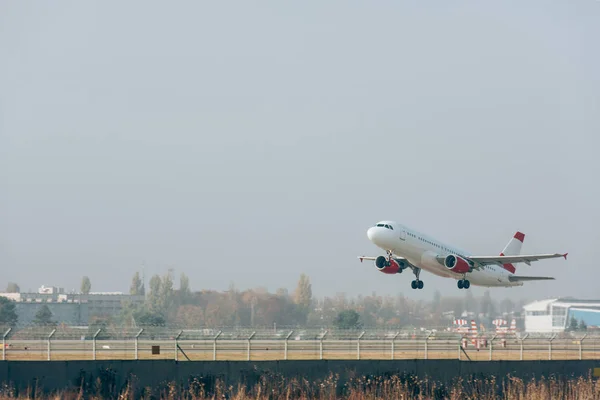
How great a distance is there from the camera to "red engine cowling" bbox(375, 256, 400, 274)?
74.9 meters

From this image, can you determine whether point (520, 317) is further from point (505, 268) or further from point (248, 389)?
point (248, 389)

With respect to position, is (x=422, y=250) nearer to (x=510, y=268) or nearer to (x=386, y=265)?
(x=386, y=265)

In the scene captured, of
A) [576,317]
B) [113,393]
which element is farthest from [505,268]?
[113,393]

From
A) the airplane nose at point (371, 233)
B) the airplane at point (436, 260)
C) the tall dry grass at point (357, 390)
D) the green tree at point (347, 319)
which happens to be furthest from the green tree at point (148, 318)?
the tall dry grass at point (357, 390)

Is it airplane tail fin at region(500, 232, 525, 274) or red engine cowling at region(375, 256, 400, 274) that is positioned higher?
airplane tail fin at region(500, 232, 525, 274)

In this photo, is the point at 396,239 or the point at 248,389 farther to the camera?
the point at 396,239

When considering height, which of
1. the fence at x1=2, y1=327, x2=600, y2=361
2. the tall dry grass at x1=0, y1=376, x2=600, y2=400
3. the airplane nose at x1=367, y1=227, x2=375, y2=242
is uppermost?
the airplane nose at x1=367, y1=227, x2=375, y2=242

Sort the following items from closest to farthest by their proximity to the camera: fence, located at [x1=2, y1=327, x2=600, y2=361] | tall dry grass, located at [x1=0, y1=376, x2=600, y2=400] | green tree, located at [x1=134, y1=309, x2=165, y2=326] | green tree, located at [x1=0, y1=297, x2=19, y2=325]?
tall dry grass, located at [x1=0, y1=376, x2=600, y2=400] < fence, located at [x1=2, y1=327, x2=600, y2=361] < green tree, located at [x1=134, y1=309, x2=165, y2=326] < green tree, located at [x1=0, y1=297, x2=19, y2=325]

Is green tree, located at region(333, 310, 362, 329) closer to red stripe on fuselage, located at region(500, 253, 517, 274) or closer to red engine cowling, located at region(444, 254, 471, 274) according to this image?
red engine cowling, located at region(444, 254, 471, 274)

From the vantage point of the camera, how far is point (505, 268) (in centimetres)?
8606

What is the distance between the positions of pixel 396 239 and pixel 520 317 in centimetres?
3944

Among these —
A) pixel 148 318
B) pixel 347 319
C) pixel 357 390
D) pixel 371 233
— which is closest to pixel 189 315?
pixel 148 318

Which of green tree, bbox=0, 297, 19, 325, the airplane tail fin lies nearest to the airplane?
the airplane tail fin

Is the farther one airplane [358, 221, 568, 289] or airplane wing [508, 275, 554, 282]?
airplane wing [508, 275, 554, 282]
